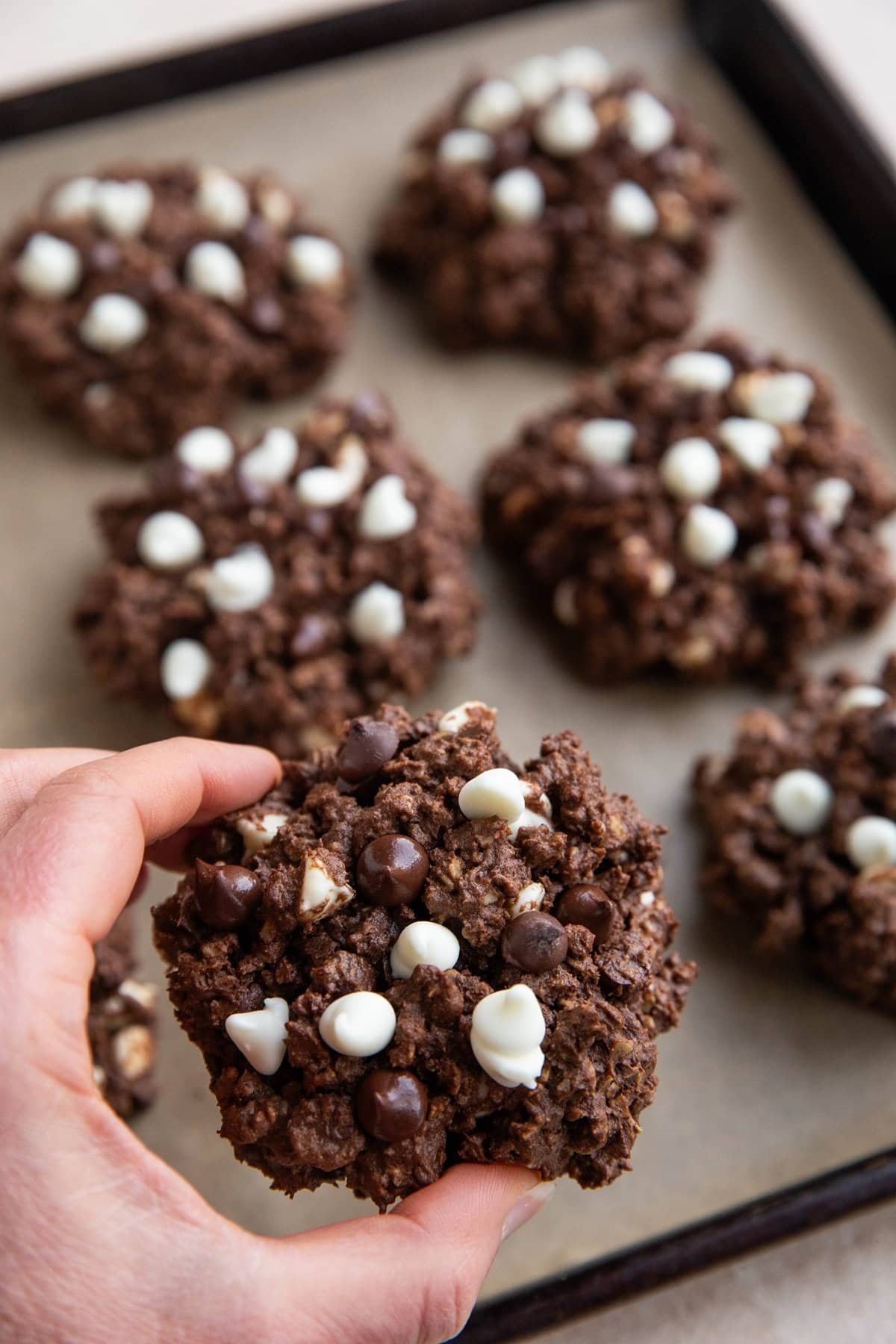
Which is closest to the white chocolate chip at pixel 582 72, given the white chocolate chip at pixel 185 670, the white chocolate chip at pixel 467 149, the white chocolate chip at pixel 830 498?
the white chocolate chip at pixel 467 149

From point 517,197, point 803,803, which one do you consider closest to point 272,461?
point 517,197

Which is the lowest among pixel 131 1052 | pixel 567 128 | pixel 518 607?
pixel 131 1052

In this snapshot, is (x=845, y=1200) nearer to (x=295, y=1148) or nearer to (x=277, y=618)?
(x=295, y=1148)

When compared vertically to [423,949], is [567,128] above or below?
above

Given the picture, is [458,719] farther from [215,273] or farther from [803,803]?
[215,273]

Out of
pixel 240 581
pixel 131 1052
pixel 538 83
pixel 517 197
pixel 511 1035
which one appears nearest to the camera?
pixel 511 1035
